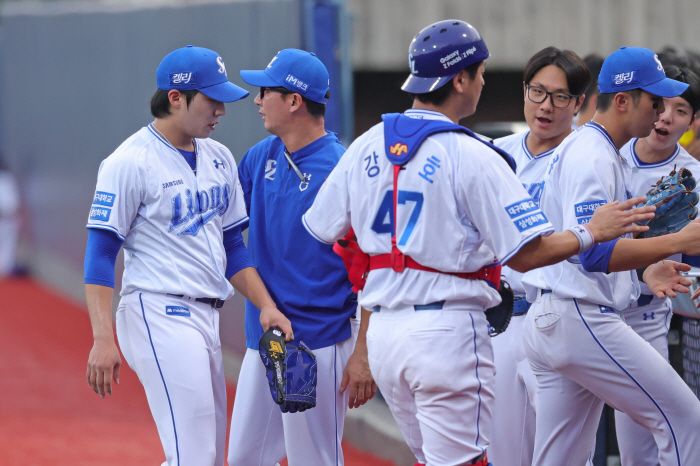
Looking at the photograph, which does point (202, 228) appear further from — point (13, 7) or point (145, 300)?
point (13, 7)

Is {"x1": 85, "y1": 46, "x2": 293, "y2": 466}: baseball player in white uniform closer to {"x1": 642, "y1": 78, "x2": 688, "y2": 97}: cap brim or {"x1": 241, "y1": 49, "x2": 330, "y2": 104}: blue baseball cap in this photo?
{"x1": 241, "y1": 49, "x2": 330, "y2": 104}: blue baseball cap

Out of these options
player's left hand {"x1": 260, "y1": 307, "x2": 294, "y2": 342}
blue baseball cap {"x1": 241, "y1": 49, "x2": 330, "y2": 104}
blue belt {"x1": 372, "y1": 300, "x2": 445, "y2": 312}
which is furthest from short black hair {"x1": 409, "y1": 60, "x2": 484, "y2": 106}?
player's left hand {"x1": 260, "y1": 307, "x2": 294, "y2": 342}

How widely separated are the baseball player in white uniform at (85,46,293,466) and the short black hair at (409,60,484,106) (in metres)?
1.00

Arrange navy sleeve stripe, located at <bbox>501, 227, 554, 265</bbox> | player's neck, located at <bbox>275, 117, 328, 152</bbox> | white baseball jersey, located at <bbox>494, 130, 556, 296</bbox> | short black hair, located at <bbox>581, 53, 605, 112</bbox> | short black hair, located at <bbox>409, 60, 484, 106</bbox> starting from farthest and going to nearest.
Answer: short black hair, located at <bbox>581, 53, 605, 112</bbox> < white baseball jersey, located at <bbox>494, 130, 556, 296</bbox> < player's neck, located at <bbox>275, 117, 328, 152</bbox> < short black hair, located at <bbox>409, 60, 484, 106</bbox> < navy sleeve stripe, located at <bbox>501, 227, 554, 265</bbox>

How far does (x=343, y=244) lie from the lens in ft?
10.9

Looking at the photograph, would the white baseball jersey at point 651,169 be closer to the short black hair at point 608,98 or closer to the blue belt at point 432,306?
the short black hair at point 608,98

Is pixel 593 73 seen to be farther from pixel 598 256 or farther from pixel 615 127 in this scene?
pixel 598 256

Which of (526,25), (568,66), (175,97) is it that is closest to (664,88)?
(568,66)

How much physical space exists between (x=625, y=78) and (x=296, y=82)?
54.0 inches

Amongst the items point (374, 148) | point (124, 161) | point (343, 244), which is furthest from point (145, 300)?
point (374, 148)

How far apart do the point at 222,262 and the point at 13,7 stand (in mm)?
12820

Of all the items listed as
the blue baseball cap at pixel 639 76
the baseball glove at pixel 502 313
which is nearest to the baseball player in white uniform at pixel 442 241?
the baseball glove at pixel 502 313

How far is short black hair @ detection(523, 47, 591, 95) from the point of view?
4.09m

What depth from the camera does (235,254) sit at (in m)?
3.95
